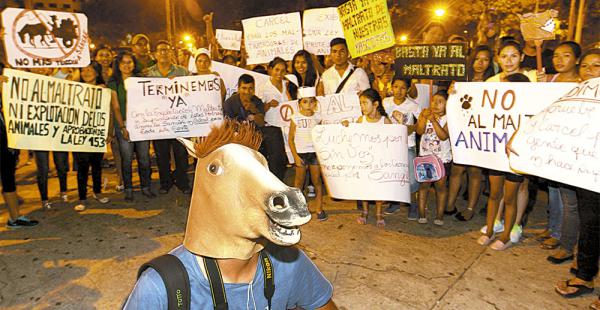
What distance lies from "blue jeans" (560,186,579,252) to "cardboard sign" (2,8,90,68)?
219 inches

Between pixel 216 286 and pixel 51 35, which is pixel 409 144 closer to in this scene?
pixel 216 286

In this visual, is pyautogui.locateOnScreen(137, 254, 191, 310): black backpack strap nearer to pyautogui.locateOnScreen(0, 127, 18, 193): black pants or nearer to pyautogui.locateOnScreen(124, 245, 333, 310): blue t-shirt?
pyautogui.locateOnScreen(124, 245, 333, 310): blue t-shirt

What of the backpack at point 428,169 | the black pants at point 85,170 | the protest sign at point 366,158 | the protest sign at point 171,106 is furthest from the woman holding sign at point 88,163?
the backpack at point 428,169

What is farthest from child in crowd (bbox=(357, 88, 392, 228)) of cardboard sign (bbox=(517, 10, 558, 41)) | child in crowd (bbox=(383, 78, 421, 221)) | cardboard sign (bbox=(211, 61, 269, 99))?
cardboard sign (bbox=(211, 61, 269, 99))

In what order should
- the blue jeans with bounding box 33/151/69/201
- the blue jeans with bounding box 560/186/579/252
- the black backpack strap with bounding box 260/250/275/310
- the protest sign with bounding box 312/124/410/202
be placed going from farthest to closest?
the blue jeans with bounding box 33/151/69/201
the protest sign with bounding box 312/124/410/202
the blue jeans with bounding box 560/186/579/252
the black backpack strap with bounding box 260/250/275/310

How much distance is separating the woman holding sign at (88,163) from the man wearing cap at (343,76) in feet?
10.4

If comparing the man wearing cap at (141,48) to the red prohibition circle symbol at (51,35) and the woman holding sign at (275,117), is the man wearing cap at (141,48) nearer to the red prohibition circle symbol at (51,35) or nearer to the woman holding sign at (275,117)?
the red prohibition circle symbol at (51,35)

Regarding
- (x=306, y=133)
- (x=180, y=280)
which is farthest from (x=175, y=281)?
(x=306, y=133)

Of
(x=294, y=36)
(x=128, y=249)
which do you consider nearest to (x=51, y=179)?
(x=128, y=249)

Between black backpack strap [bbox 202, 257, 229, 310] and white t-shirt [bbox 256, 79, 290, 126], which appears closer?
black backpack strap [bbox 202, 257, 229, 310]

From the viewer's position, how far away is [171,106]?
605 centimetres

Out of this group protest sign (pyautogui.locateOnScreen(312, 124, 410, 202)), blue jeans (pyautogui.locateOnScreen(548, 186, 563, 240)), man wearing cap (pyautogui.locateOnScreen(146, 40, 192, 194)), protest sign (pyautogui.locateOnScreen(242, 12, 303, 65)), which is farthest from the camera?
protest sign (pyautogui.locateOnScreen(242, 12, 303, 65))

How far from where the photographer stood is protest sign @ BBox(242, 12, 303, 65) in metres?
7.52

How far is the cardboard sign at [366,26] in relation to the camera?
222 inches
